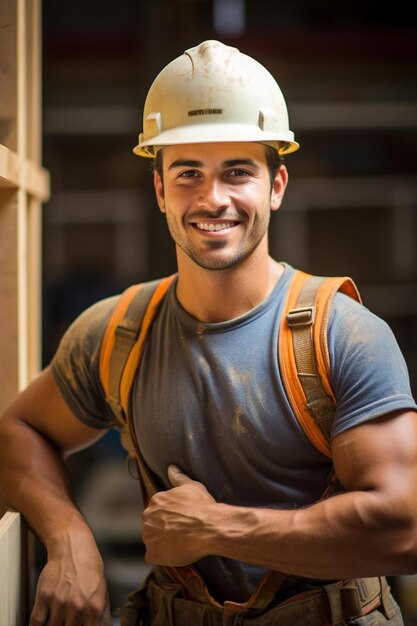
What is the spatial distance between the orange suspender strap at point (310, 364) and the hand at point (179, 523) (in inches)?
13.6

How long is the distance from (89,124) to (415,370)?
11.2ft

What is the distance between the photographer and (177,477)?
2.46 metres

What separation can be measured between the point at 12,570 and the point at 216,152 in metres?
1.32

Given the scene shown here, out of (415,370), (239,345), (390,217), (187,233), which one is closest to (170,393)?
(239,345)

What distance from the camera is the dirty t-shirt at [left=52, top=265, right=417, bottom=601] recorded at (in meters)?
2.31

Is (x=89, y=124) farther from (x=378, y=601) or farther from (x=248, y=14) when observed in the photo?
(x=378, y=601)

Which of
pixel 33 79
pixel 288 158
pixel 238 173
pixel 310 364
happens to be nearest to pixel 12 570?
pixel 310 364

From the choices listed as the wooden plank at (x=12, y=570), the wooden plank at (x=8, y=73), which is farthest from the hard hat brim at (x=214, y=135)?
the wooden plank at (x=12, y=570)

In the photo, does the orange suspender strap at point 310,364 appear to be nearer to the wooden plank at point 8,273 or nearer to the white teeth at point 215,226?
the white teeth at point 215,226

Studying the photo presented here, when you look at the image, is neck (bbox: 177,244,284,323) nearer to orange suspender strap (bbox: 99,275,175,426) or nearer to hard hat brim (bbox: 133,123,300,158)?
orange suspender strap (bbox: 99,275,175,426)

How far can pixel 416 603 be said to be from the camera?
447 centimetres

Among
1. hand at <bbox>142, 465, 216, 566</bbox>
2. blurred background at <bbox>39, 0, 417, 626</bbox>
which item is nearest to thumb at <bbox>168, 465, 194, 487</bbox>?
hand at <bbox>142, 465, 216, 566</bbox>

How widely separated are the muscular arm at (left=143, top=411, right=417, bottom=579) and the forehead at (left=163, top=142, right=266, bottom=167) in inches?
31.7

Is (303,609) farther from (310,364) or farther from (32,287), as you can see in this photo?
(32,287)
